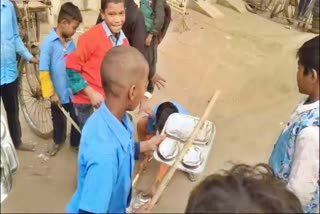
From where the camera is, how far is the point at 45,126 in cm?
399

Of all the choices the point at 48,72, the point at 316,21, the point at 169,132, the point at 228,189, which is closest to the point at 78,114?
the point at 48,72

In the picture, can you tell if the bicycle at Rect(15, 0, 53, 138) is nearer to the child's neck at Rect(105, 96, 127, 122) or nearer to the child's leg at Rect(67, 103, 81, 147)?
the child's leg at Rect(67, 103, 81, 147)

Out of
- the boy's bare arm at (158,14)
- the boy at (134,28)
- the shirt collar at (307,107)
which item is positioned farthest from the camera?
the boy's bare arm at (158,14)

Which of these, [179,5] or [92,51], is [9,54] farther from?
[179,5]

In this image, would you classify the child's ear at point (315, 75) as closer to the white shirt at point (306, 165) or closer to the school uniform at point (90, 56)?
the white shirt at point (306, 165)

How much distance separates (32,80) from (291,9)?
5.30 m

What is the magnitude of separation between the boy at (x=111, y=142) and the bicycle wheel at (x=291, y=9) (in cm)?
611

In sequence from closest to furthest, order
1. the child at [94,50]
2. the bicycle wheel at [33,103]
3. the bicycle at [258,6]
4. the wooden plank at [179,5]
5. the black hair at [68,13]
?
the child at [94,50], the black hair at [68,13], the bicycle wheel at [33,103], the wooden plank at [179,5], the bicycle at [258,6]

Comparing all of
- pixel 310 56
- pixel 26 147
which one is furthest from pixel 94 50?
pixel 310 56

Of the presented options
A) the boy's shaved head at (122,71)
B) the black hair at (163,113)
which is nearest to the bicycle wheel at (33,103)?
the black hair at (163,113)

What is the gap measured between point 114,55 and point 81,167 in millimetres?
469

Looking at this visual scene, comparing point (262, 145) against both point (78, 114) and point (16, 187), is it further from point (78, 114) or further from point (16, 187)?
point (16, 187)

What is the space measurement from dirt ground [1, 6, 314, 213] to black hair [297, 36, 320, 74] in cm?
164

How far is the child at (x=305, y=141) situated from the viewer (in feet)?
5.78
